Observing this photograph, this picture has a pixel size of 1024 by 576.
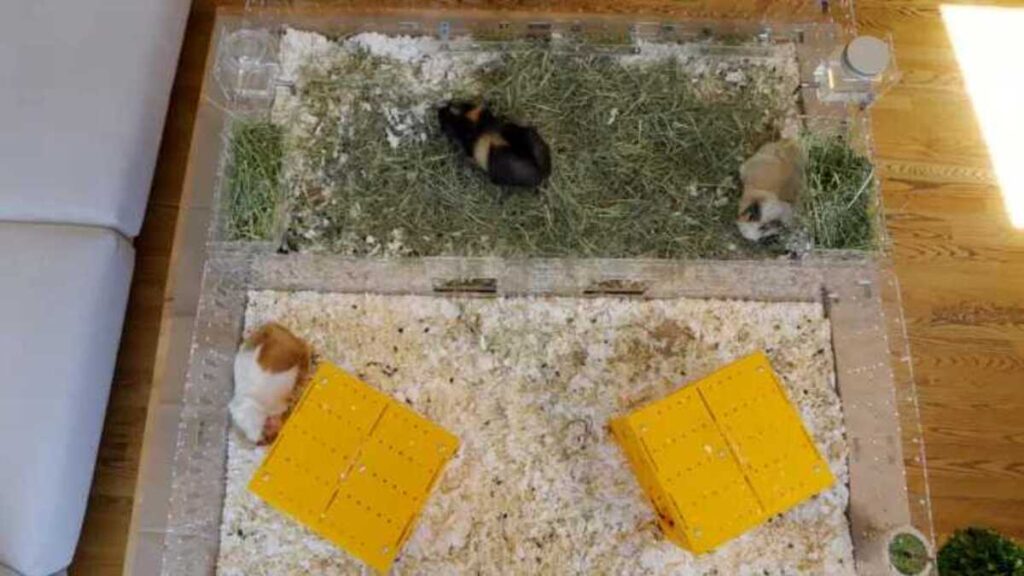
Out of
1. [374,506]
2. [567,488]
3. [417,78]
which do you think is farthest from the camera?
[417,78]

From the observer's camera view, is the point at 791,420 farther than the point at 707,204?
No

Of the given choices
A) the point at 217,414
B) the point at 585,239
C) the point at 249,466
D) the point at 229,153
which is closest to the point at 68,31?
the point at 229,153

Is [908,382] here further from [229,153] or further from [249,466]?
[229,153]

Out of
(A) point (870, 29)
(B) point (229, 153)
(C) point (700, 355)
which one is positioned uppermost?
(A) point (870, 29)

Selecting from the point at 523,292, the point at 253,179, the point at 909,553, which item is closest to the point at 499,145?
the point at 523,292

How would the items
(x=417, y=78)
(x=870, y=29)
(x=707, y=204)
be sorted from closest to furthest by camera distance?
(x=707, y=204) < (x=417, y=78) < (x=870, y=29)

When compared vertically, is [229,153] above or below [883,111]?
below

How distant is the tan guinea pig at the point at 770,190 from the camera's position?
176 cm

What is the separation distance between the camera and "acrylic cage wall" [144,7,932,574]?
171cm

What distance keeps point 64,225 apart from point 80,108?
0.79 ft

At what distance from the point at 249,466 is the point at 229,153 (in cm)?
67

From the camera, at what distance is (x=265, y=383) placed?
1693 mm

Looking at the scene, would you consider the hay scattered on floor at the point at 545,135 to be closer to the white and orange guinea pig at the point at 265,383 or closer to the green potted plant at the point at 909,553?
the white and orange guinea pig at the point at 265,383

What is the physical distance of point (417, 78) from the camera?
198cm
